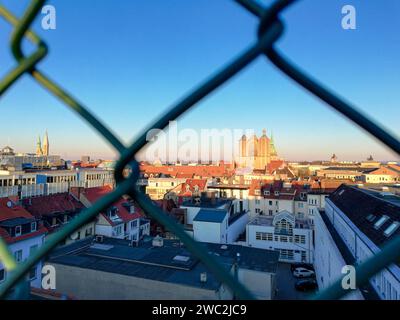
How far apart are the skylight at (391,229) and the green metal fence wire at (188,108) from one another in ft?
25.3

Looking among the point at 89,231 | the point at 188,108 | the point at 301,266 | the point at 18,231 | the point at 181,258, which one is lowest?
the point at 301,266

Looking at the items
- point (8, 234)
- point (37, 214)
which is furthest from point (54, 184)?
point (8, 234)

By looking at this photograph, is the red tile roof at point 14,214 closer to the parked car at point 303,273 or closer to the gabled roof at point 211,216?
the gabled roof at point 211,216

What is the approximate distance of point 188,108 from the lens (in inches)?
20.5

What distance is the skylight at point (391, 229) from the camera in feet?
22.8

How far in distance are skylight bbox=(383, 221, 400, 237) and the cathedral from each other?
121 ft

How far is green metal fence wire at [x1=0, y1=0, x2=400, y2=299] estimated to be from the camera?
1.53 ft

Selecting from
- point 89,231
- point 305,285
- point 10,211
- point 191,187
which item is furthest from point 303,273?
point 10,211

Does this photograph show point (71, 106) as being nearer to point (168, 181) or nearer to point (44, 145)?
point (168, 181)

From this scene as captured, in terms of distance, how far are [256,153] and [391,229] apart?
143ft

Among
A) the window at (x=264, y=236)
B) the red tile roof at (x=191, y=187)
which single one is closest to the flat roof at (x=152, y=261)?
the window at (x=264, y=236)

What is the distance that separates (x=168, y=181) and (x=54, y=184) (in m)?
11.3

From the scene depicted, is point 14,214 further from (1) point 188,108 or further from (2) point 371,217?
(1) point 188,108
